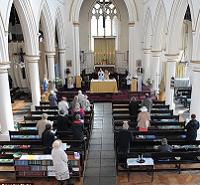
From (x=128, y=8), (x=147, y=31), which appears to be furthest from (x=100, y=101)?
(x=128, y=8)

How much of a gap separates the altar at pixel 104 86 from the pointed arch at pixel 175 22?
18.6ft

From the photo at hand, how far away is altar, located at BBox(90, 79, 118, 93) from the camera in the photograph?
19391 mm

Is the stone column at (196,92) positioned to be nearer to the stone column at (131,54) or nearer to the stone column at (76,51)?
the stone column at (131,54)

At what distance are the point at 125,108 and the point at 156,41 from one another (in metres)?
6.42

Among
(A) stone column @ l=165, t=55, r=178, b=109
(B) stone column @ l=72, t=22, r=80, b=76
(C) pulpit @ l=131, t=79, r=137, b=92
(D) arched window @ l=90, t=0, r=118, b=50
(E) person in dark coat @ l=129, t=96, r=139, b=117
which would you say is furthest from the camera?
(D) arched window @ l=90, t=0, r=118, b=50

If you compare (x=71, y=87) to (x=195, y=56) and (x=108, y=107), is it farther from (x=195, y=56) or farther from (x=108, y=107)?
(x=195, y=56)

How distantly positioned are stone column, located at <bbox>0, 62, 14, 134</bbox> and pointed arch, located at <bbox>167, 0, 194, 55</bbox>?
855 cm

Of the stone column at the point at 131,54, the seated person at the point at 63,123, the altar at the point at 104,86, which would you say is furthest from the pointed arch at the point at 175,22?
the stone column at the point at 131,54

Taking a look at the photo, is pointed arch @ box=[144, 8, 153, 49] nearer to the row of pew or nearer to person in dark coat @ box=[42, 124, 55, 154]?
the row of pew

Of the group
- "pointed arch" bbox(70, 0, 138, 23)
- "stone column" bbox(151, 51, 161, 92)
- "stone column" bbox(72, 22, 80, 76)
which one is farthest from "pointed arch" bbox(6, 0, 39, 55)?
"pointed arch" bbox(70, 0, 138, 23)

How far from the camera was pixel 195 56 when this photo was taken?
11.2m

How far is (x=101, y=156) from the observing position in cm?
994

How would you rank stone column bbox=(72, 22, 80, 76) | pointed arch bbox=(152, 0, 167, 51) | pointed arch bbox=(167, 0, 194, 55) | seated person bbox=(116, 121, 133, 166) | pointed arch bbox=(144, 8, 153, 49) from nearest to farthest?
seated person bbox=(116, 121, 133, 166) → pointed arch bbox=(167, 0, 194, 55) → pointed arch bbox=(152, 0, 167, 51) → pointed arch bbox=(144, 8, 153, 49) → stone column bbox=(72, 22, 80, 76)

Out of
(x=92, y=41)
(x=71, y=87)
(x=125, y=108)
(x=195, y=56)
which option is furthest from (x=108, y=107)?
(x=92, y=41)
